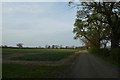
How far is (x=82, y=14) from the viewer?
46000mm

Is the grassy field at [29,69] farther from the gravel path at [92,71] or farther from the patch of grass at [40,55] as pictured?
the gravel path at [92,71]

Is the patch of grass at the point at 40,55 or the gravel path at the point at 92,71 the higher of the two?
the patch of grass at the point at 40,55

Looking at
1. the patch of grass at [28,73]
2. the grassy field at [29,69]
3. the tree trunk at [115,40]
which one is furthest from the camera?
the tree trunk at [115,40]

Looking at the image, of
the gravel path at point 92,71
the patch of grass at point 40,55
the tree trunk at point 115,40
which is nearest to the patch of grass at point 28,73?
the gravel path at point 92,71

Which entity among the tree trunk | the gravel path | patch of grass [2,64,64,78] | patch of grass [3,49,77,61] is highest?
the tree trunk

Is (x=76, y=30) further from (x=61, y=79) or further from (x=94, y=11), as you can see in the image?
(x=61, y=79)

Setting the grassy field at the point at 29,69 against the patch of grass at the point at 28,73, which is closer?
the patch of grass at the point at 28,73

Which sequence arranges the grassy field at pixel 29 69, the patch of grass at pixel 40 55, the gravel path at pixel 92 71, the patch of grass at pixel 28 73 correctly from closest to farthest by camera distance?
the patch of grass at pixel 28 73 < the gravel path at pixel 92 71 < the grassy field at pixel 29 69 < the patch of grass at pixel 40 55

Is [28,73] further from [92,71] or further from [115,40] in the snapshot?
[115,40]

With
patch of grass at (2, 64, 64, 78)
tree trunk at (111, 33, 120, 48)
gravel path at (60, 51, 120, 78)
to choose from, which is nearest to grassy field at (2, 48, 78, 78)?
patch of grass at (2, 64, 64, 78)


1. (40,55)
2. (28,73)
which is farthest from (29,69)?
(40,55)

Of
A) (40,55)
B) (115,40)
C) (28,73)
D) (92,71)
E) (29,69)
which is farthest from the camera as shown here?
(40,55)

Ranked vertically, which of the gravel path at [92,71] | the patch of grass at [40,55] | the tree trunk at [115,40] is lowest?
the gravel path at [92,71]

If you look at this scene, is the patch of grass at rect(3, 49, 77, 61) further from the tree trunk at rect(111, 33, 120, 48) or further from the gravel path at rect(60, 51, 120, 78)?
the gravel path at rect(60, 51, 120, 78)
